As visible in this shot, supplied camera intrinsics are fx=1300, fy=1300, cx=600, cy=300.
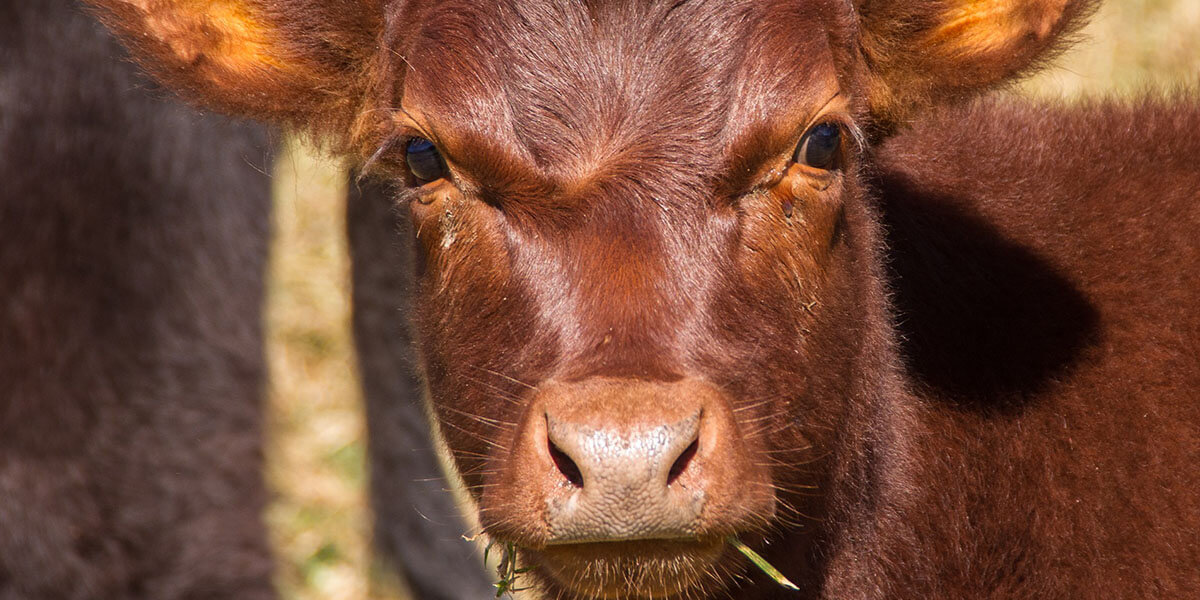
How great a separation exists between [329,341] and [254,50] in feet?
17.9

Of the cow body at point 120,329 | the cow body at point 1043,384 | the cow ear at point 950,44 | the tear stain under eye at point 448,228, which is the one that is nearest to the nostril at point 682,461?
the tear stain under eye at point 448,228

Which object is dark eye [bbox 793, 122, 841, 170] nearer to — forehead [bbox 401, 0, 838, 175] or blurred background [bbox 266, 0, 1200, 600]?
forehead [bbox 401, 0, 838, 175]

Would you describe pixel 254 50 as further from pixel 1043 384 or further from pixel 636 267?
pixel 1043 384

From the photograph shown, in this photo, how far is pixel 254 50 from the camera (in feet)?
13.6

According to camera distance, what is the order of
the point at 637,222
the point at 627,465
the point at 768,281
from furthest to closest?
the point at 768,281 < the point at 637,222 < the point at 627,465

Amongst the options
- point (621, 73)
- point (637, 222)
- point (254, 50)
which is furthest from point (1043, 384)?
point (254, 50)

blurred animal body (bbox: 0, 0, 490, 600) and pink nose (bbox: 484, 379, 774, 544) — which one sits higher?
pink nose (bbox: 484, 379, 774, 544)

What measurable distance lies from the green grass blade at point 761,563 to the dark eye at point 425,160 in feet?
4.37

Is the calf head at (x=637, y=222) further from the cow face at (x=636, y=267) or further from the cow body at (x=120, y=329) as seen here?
the cow body at (x=120, y=329)

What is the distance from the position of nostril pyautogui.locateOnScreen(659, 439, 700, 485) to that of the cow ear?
4.92 ft

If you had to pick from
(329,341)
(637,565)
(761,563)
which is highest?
(637,565)

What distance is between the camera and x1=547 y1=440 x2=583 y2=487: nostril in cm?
299

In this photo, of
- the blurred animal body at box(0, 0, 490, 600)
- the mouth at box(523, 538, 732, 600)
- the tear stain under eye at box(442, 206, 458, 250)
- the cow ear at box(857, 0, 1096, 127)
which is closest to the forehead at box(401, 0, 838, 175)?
the tear stain under eye at box(442, 206, 458, 250)

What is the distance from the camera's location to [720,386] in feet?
10.5
